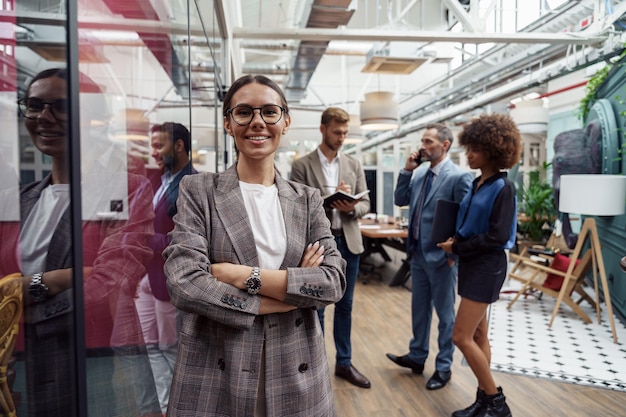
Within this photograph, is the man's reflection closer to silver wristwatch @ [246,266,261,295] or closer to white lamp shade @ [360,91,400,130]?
silver wristwatch @ [246,266,261,295]

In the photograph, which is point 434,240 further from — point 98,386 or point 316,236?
point 98,386

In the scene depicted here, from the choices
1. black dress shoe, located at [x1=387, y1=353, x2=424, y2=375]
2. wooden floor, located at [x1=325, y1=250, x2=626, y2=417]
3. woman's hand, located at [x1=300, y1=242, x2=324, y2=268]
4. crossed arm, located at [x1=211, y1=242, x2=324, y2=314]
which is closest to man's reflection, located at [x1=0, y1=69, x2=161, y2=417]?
crossed arm, located at [x1=211, y1=242, x2=324, y2=314]

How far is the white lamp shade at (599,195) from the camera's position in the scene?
428 centimetres

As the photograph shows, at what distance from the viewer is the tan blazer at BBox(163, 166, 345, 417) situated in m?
1.13

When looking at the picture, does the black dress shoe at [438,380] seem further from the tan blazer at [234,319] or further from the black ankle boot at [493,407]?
the tan blazer at [234,319]

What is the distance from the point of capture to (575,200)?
14.5ft

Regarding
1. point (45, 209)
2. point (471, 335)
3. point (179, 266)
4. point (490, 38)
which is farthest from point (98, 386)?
point (490, 38)

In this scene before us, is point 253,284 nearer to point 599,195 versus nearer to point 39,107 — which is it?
point 39,107

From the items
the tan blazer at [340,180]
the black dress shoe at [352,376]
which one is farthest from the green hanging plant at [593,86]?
the black dress shoe at [352,376]

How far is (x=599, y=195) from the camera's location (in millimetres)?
4293

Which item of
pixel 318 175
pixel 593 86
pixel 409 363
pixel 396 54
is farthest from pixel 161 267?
pixel 593 86

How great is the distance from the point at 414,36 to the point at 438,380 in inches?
141

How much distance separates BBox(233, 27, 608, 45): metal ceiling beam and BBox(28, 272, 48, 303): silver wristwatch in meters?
4.44

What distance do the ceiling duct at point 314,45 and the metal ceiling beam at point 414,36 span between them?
211 millimetres
